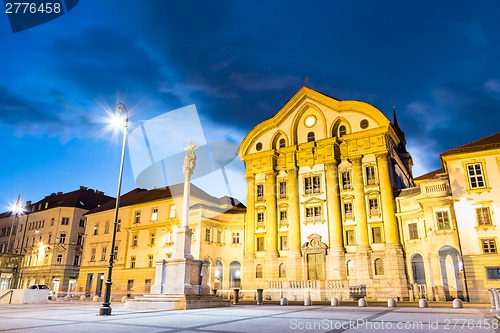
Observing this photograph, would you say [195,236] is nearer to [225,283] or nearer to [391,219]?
[225,283]

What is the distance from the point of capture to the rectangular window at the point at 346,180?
39475mm

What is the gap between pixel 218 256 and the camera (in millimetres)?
44406

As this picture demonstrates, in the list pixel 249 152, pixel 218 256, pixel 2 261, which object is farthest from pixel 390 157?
pixel 2 261

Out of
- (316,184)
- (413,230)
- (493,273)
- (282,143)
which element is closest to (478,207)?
(493,273)

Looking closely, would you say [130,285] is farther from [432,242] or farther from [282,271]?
[432,242]

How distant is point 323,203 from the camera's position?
131 ft

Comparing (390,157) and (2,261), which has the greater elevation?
(390,157)

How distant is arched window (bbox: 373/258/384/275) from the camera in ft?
114

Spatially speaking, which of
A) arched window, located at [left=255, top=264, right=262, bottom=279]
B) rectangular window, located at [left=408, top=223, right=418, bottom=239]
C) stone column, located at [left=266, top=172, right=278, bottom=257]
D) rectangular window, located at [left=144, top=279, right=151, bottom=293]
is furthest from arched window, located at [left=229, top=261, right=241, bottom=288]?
rectangular window, located at [left=408, top=223, right=418, bottom=239]

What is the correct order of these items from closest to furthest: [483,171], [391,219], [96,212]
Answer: [483,171] < [391,219] < [96,212]

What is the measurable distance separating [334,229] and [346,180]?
5.76 metres

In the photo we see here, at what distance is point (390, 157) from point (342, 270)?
13707mm

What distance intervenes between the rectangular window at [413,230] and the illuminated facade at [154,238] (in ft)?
65.4

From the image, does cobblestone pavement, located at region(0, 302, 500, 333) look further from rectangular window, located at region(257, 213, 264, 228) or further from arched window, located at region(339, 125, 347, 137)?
arched window, located at region(339, 125, 347, 137)
